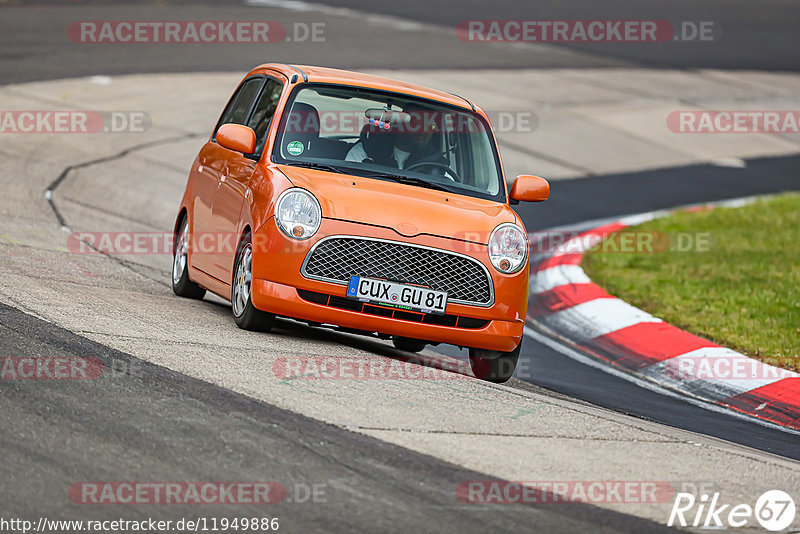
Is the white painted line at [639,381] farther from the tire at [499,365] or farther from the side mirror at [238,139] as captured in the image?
the side mirror at [238,139]

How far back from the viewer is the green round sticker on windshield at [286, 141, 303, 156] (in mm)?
8000

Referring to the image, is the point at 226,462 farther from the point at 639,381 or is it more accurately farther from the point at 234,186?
the point at 639,381

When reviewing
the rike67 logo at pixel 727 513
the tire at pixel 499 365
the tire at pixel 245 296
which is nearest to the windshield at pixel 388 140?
the tire at pixel 245 296

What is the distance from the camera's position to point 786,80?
1094 inches

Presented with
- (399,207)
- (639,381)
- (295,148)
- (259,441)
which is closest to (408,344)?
(399,207)

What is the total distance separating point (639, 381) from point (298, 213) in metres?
3.12

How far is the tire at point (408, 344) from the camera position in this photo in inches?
331

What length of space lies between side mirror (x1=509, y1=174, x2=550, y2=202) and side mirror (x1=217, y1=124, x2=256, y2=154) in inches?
69.2

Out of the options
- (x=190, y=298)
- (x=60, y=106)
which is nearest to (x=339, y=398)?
(x=190, y=298)

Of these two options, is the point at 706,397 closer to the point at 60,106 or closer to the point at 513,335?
the point at 513,335

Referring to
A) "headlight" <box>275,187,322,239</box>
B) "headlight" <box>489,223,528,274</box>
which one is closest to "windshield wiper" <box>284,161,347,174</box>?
"headlight" <box>275,187,322,239</box>

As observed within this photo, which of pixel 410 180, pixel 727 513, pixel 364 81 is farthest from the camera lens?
pixel 364 81

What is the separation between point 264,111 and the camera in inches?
337

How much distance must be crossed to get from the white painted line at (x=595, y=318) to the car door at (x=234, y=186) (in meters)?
3.38
